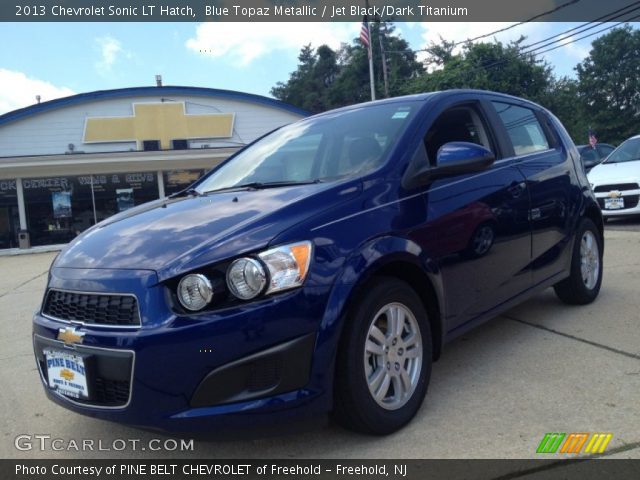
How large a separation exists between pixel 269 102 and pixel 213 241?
69.5ft

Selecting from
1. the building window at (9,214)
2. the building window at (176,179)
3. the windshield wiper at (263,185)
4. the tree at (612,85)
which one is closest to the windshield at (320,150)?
the windshield wiper at (263,185)

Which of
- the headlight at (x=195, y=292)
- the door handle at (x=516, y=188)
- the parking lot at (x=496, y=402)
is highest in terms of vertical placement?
the door handle at (x=516, y=188)

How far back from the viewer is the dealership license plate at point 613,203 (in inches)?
381

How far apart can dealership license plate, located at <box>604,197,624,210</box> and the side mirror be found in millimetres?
7905

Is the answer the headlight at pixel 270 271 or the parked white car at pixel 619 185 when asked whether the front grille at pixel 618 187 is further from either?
the headlight at pixel 270 271

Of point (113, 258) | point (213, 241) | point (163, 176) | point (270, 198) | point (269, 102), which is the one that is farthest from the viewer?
point (269, 102)

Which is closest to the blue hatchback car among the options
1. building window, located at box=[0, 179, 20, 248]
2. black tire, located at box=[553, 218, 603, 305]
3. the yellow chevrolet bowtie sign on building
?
black tire, located at box=[553, 218, 603, 305]

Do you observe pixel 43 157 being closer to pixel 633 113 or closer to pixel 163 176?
pixel 163 176

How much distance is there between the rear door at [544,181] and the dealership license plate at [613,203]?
6.13 metres

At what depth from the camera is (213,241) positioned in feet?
7.76

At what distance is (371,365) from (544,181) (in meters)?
2.26

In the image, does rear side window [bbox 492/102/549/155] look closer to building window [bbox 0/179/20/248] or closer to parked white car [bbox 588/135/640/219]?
parked white car [bbox 588/135/640/219]

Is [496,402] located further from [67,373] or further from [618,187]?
[618,187]

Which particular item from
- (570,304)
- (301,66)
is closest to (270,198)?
(570,304)
